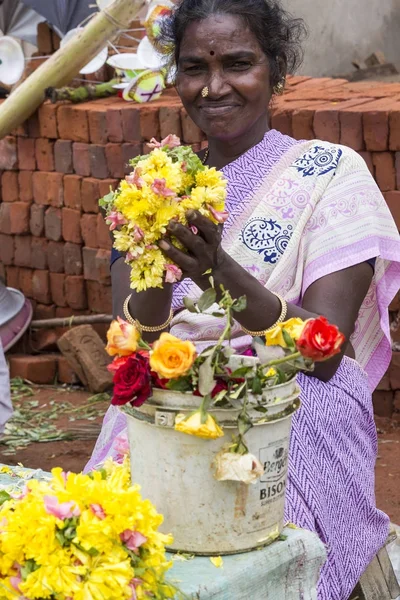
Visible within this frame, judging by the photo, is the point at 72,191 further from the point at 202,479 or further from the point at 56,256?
the point at 202,479

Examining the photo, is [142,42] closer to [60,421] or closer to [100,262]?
[100,262]

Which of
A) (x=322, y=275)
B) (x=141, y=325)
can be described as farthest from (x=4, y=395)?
(x=322, y=275)

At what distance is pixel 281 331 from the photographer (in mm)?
1921

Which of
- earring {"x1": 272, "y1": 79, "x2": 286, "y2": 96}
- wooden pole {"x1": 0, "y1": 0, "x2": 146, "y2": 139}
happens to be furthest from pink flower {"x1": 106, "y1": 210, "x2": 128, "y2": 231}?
wooden pole {"x1": 0, "y1": 0, "x2": 146, "y2": 139}

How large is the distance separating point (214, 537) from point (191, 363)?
0.36 metres

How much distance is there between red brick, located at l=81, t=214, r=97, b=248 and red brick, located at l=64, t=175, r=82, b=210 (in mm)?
122

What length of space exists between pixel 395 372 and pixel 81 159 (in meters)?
2.61

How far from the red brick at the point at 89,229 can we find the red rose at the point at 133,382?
5125 mm

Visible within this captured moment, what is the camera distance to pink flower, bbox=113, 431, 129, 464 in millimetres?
2494

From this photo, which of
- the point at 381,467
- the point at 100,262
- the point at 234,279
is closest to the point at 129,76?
the point at 100,262

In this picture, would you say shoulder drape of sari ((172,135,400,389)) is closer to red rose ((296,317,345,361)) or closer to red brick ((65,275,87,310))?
red rose ((296,317,345,361))

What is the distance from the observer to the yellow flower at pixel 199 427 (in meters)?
1.79

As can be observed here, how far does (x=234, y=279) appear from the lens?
92.4 inches

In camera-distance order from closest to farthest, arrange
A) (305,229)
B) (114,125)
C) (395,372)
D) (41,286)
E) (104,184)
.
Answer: (305,229) → (395,372) → (114,125) → (104,184) → (41,286)
